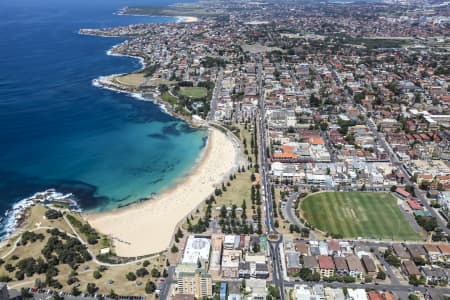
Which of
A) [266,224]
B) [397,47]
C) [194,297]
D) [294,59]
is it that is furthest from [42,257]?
[397,47]

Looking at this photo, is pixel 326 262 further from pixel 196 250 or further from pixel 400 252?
pixel 196 250

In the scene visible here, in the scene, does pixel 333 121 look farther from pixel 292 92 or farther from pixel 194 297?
pixel 194 297

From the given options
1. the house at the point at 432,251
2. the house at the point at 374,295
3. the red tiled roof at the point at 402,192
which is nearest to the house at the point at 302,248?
the house at the point at 374,295

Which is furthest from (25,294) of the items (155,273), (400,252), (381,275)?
(400,252)

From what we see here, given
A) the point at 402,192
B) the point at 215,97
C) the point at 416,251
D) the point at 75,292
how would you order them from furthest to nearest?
the point at 215,97 → the point at 402,192 → the point at 416,251 → the point at 75,292

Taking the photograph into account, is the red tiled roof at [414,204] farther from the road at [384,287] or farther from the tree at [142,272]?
the tree at [142,272]

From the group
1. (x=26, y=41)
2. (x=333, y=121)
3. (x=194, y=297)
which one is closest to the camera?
(x=194, y=297)
